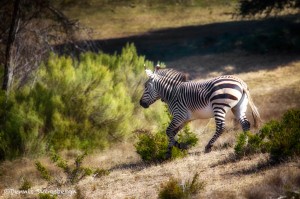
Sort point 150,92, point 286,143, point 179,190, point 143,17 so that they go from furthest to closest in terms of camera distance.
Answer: point 143,17, point 150,92, point 286,143, point 179,190

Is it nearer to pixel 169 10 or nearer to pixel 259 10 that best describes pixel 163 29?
pixel 169 10

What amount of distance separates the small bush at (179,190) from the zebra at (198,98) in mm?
3316

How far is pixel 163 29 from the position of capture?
34875 millimetres

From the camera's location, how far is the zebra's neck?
43.2 feet

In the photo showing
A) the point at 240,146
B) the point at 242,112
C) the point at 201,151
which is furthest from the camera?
the point at 201,151

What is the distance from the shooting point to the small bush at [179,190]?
8.57m

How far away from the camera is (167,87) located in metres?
13.2

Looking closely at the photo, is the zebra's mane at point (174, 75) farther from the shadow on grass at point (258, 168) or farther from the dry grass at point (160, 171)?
the shadow on grass at point (258, 168)

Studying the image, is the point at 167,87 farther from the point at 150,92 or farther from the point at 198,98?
the point at 198,98

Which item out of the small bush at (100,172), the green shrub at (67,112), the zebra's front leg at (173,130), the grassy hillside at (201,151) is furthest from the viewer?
the green shrub at (67,112)

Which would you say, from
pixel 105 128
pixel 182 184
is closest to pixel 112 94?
pixel 105 128

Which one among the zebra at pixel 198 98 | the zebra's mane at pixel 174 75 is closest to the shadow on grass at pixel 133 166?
the zebra at pixel 198 98

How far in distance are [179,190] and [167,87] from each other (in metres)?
4.89

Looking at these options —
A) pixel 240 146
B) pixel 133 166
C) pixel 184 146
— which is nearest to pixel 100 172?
pixel 133 166
